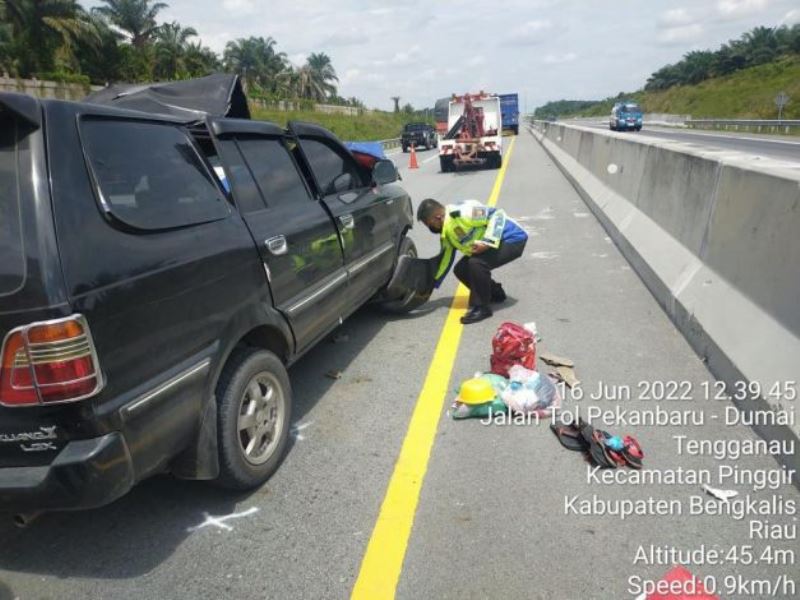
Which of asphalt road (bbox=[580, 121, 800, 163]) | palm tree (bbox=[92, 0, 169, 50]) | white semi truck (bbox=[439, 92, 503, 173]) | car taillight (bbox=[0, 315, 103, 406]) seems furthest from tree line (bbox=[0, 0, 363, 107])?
car taillight (bbox=[0, 315, 103, 406])

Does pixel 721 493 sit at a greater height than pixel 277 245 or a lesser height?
lesser

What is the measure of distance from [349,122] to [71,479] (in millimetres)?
60296

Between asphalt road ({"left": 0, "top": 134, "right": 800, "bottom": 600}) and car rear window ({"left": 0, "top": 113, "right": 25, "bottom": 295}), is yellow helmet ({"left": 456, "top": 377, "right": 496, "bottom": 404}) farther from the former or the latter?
car rear window ({"left": 0, "top": 113, "right": 25, "bottom": 295})

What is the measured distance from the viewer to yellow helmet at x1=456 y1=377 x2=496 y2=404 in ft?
12.8

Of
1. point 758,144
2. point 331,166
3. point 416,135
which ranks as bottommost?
point 758,144

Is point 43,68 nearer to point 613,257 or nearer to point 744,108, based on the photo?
point 613,257

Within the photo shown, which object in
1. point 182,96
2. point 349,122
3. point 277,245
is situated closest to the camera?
point 277,245

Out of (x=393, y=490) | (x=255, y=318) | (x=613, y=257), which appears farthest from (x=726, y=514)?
(x=613, y=257)

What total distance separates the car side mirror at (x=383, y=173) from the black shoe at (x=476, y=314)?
1.43m

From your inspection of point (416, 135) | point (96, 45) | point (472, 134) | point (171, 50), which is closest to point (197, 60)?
point (171, 50)

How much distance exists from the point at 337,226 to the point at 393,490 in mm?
1996

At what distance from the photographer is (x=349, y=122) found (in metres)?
59.8

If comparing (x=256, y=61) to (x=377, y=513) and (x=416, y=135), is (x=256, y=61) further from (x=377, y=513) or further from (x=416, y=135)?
(x=377, y=513)

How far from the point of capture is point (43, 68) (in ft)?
140
